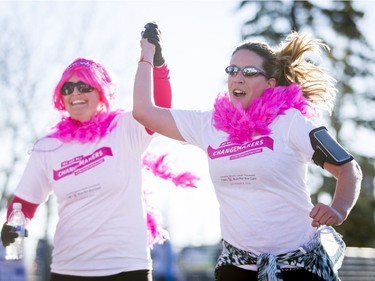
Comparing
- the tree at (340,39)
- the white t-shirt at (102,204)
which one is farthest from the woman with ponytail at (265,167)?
the tree at (340,39)

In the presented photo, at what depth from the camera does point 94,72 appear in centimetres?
530

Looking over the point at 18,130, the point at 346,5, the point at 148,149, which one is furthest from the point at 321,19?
the point at 148,149

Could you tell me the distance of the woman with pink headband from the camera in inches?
194

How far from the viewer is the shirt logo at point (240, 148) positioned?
4164 mm

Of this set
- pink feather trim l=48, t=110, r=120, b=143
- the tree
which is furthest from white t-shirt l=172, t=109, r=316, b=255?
the tree

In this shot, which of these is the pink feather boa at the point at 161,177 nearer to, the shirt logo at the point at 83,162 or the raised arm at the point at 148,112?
the shirt logo at the point at 83,162

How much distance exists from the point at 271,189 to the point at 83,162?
4.72 ft

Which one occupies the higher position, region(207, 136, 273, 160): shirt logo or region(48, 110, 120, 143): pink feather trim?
region(48, 110, 120, 143): pink feather trim

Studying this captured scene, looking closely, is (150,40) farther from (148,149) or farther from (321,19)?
(321,19)

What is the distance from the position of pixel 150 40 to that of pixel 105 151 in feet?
2.58

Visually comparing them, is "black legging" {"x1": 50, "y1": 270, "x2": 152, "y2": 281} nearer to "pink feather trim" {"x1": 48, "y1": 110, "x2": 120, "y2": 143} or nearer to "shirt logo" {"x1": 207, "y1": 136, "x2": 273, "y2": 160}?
"pink feather trim" {"x1": 48, "y1": 110, "x2": 120, "y2": 143}

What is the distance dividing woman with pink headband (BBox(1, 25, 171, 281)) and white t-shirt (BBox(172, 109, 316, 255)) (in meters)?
0.92

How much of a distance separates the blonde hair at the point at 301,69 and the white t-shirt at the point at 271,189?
403 mm

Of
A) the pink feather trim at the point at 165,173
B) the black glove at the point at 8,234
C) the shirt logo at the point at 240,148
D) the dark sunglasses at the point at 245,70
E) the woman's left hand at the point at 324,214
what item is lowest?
the woman's left hand at the point at 324,214
